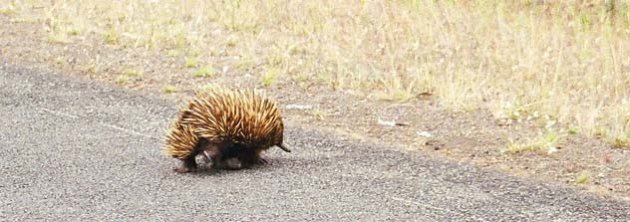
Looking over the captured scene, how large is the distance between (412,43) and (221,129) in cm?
469

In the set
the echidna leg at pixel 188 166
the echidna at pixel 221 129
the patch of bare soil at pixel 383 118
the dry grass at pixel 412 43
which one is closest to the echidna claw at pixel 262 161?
the echidna at pixel 221 129

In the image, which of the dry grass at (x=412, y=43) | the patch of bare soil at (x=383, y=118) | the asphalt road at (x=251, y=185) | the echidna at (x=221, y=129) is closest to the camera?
the asphalt road at (x=251, y=185)

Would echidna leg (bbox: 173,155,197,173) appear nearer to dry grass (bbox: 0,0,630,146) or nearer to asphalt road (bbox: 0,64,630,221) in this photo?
asphalt road (bbox: 0,64,630,221)

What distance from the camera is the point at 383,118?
9.22m

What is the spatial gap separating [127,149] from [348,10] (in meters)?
5.57

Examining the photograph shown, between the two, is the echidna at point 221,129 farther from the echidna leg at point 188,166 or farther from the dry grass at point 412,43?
the dry grass at point 412,43

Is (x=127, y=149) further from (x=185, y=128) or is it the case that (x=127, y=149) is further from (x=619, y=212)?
(x=619, y=212)

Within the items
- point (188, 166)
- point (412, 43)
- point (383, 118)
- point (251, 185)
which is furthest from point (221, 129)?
point (412, 43)

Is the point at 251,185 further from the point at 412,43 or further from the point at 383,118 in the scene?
the point at 412,43

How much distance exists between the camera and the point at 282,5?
13.4 m

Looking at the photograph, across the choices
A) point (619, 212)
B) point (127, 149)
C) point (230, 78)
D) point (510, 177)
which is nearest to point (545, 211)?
point (619, 212)

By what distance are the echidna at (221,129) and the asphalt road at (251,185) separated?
0.43 feet

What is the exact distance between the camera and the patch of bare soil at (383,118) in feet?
25.4

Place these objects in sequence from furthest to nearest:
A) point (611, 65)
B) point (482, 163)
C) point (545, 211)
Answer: point (611, 65) → point (482, 163) → point (545, 211)
